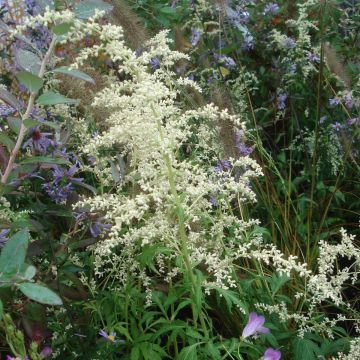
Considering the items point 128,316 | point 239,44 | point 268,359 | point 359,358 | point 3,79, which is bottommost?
point 359,358

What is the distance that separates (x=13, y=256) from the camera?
→ 4.95 feet

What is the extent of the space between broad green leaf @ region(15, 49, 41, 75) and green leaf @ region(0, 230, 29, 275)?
0.58 m

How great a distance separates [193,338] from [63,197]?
0.67m

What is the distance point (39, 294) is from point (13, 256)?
0.54 feet

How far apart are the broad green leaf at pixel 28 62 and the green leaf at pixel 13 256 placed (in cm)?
58

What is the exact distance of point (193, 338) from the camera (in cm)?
212

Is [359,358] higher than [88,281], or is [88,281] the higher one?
[88,281]

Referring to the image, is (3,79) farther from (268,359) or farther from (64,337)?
(268,359)

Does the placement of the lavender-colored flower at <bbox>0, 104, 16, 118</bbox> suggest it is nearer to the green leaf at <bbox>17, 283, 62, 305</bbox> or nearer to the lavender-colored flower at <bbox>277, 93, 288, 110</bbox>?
the green leaf at <bbox>17, 283, 62, 305</bbox>

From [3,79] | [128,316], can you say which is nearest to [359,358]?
[128,316]

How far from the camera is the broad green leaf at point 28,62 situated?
1.87 metres

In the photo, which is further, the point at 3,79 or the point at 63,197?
the point at 3,79

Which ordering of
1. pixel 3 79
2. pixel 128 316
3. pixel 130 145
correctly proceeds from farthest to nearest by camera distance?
pixel 3 79 < pixel 128 316 < pixel 130 145

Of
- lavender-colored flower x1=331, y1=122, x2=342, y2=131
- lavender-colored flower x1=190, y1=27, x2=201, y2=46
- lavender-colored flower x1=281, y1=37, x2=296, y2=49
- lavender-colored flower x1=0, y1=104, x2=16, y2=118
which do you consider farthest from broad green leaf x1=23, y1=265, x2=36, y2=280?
lavender-colored flower x1=281, y1=37, x2=296, y2=49
